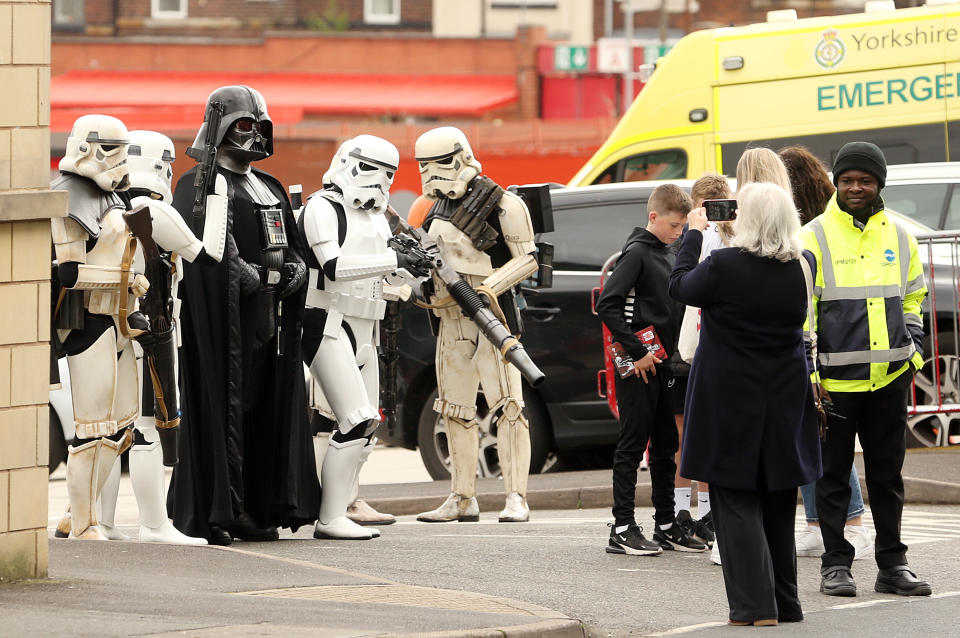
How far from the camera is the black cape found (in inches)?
349

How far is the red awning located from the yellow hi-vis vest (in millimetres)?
27716

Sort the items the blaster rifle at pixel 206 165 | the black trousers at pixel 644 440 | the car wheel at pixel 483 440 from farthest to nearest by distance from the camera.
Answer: the car wheel at pixel 483 440
the blaster rifle at pixel 206 165
the black trousers at pixel 644 440

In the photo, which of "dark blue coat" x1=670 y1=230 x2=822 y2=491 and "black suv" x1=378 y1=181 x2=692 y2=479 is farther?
"black suv" x1=378 y1=181 x2=692 y2=479

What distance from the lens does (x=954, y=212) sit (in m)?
12.7

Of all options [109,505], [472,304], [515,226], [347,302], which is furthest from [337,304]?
[109,505]

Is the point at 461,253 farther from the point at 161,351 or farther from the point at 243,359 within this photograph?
the point at 161,351

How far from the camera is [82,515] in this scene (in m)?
8.71

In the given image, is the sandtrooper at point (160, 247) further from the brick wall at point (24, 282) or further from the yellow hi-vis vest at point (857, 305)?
the yellow hi-vis vest at point (857, 305)

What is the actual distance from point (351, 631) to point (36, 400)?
181 cm

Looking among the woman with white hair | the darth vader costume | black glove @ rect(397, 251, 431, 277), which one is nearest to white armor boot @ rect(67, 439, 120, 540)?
the darth vader costume

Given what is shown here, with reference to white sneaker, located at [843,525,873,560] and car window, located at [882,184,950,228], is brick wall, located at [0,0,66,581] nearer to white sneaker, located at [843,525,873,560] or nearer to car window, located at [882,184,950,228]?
white sneaker, located at [843,525,873,560]

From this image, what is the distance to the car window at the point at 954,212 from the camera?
41.5 feet

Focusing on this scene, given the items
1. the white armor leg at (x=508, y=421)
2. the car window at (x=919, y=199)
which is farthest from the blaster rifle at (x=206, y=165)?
the car window at (x=919, y=199)

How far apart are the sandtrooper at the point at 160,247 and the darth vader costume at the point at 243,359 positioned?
0.12 metres
